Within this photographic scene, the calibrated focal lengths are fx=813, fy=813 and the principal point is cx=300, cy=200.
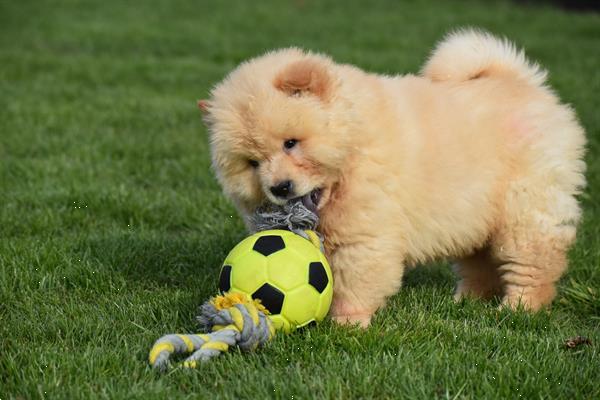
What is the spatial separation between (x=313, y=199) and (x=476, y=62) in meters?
1.16

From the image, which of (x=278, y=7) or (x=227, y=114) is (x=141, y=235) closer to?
(x=227, y=114)

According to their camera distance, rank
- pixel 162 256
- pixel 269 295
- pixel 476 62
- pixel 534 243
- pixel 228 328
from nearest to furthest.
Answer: pixel 228 328 → pixel 269 295 → pixel 534 243 → pixel 476 62 → pixel 162 256

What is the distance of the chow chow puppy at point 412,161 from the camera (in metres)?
2.92

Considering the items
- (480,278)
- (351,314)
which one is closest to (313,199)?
(351,314)

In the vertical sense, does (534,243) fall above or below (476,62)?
below

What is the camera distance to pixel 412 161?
320cm

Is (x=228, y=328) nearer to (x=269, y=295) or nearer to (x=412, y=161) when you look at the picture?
(x=269, y=295)

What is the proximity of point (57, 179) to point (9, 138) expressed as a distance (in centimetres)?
118

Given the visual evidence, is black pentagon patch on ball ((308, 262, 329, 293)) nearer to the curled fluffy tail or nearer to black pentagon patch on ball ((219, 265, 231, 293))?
black pentagon patch on ball ((219, 265, 231, 293))

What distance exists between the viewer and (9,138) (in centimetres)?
605

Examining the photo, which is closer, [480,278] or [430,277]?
[480,278]

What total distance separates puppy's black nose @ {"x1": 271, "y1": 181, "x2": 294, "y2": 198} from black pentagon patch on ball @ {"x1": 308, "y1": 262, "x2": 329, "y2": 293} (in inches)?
11.0

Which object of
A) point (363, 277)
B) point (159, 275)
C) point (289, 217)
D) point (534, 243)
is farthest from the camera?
point (159, 275)

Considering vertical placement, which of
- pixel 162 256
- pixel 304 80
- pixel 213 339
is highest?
pixel 304 80
